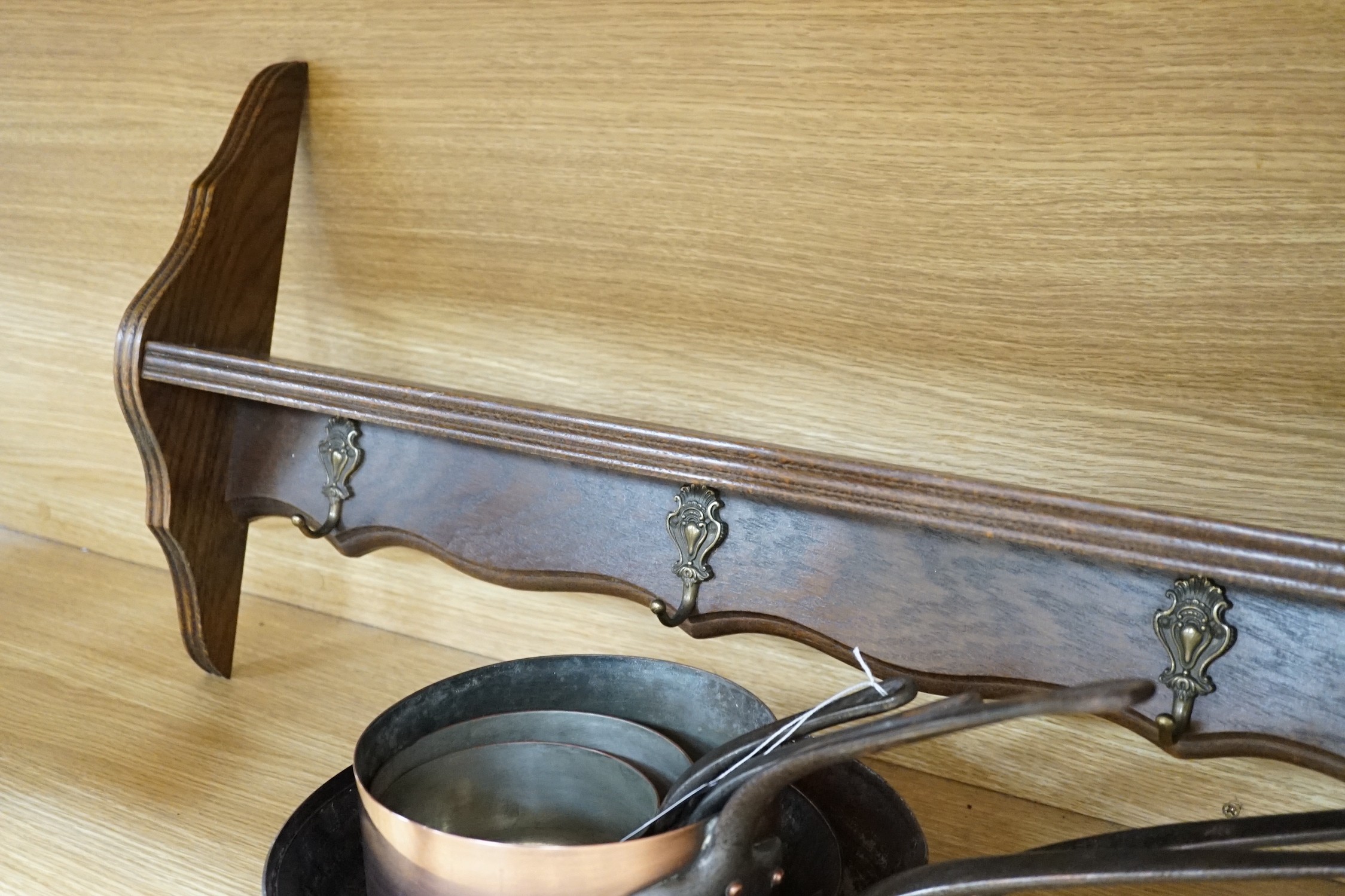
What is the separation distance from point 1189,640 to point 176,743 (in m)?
0.71

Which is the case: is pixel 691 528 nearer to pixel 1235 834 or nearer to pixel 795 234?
pixel 795 234

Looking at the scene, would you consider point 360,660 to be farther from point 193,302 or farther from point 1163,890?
point 1163,890

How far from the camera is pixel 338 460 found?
0.87 metres

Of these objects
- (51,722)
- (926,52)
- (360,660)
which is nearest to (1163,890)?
(926,52)

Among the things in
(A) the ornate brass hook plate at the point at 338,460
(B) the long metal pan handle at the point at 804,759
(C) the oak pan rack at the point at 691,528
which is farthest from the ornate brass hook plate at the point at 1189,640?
(A) the ornate brass hook plate at the point at 338,460

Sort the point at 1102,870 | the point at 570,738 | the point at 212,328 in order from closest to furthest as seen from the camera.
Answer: the point at 1102,870 < the point at 570,738 < the point at 212,328

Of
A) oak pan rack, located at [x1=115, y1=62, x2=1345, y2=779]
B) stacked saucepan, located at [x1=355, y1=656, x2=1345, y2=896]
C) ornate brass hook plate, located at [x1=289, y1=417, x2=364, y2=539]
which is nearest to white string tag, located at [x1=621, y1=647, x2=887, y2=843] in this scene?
stacked saucepan, located at [x1=355, y1=656, x2=1345, y2=896]

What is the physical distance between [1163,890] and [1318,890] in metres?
0.10

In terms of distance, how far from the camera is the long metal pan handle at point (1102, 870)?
413 mm

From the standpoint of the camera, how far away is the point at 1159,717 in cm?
59

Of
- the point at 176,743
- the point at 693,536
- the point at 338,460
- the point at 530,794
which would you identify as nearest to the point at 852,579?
the point at 693,536

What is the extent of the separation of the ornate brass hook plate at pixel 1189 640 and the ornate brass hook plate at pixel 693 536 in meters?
0.26

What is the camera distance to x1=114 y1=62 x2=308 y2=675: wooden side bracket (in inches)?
33.8

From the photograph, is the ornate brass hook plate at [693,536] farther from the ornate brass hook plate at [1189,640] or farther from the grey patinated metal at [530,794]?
the ornate brass hook plate at [1189,640]
